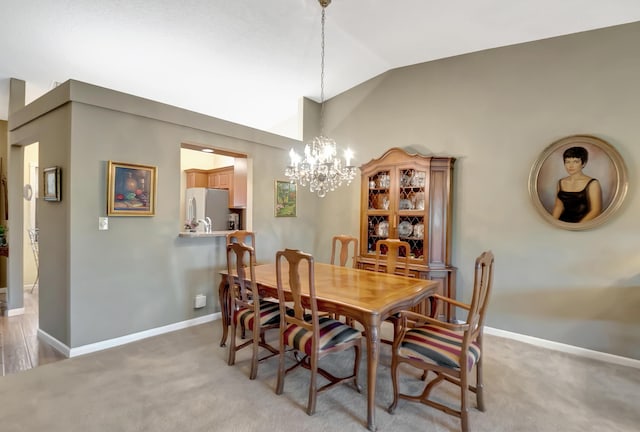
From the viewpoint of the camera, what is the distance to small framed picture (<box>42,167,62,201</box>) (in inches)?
118

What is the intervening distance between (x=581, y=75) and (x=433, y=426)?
3452mm

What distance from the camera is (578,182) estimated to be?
3184mm

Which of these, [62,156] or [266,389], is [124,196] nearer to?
[62,156]

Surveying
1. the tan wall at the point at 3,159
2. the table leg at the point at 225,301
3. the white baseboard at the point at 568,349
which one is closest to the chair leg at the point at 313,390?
the table leg at the point at 225,301

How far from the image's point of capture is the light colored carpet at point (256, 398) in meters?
2.06

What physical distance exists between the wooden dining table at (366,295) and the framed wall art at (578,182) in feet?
5.61

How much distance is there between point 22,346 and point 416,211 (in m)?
4.29

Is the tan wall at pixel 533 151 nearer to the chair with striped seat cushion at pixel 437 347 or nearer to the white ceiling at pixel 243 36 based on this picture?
the white ceiling at pixel 243 36

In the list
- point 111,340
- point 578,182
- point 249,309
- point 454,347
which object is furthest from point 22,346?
point 578,182

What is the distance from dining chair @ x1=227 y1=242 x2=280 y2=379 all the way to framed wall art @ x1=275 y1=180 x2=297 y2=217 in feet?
6.62

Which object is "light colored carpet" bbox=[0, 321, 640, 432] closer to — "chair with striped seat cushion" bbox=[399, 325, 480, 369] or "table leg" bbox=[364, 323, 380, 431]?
"table leg" bbox=[364, 323, 380, 431]

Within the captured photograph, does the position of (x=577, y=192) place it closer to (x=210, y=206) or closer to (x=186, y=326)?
(x=186, y=326)

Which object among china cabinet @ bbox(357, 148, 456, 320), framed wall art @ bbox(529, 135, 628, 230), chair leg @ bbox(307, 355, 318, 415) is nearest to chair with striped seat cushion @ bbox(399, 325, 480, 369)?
chair leg @ bbox(307, 355, 318, 415)

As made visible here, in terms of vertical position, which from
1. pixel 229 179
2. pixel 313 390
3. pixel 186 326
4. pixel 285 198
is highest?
pixel 229 179
